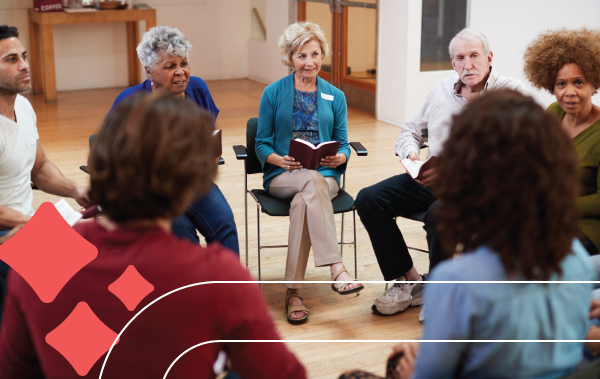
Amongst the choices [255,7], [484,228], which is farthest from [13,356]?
[255,7]

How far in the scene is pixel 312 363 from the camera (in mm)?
2449

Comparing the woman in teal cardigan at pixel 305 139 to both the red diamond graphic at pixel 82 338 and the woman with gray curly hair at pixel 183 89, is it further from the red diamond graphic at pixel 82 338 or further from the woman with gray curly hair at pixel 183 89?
the red diamond graphic at pixel 82 338

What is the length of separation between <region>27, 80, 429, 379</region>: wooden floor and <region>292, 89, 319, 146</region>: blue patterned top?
29.2 inches

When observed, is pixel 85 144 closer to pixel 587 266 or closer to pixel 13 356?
pixel 13 356

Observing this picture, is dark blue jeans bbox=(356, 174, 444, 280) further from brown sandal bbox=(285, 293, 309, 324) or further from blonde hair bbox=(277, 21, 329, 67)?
blonde hair bbox=(277, 21, 329, 67)

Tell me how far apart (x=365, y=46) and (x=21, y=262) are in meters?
6.42

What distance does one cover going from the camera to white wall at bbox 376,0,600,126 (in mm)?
Result: 5652

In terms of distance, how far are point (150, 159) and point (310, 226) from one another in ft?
6.14

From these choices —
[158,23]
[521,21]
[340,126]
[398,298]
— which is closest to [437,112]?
[340,126]

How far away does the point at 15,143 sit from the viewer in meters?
2.39

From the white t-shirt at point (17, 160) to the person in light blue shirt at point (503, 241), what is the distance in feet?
6.15

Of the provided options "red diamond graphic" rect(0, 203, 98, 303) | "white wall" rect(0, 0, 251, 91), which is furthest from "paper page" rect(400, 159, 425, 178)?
"white wall" rect(0, 0, 251, 91)

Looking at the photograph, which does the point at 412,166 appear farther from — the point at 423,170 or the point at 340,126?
the point at 340,126

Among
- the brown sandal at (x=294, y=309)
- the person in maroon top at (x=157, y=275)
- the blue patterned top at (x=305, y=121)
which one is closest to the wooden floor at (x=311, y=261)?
the brown sandal at (x=294, y=309)
